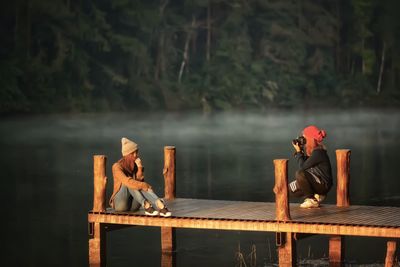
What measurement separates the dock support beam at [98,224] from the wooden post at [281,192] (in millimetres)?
2192

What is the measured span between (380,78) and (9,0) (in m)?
27.4

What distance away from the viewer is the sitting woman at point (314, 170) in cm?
1449

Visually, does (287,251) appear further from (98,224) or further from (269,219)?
(98,224)

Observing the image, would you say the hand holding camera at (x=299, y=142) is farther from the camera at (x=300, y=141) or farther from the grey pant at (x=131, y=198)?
the grey pant at (x=131, y=198)

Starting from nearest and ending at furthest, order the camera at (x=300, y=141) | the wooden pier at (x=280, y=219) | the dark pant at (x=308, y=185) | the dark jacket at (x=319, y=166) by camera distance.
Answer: the wooden pier at (x=280, y=219) < the dark jacket at (x=319, y=166) < the dark pant at (x=308, y=185) < the camera at (x=300, y=141)

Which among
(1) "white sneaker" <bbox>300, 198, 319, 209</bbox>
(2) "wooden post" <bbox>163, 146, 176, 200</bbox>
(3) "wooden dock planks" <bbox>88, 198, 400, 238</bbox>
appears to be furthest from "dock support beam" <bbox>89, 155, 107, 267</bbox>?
(1) "white sneaker" <bbox>300, 198, 319, 209</bbox>

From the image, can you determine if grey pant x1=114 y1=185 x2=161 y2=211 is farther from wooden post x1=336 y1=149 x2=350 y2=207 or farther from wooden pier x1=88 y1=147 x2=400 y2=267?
wooden post x1=336 y1=149 x2=350 y2=207

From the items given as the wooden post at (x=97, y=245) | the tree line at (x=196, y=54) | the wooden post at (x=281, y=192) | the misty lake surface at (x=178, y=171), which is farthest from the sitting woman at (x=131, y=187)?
the tree line at (x=196, y=54)

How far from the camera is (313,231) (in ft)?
43.7

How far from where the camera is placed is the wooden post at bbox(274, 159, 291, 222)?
44.7 feet

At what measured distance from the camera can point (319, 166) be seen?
14539 mm

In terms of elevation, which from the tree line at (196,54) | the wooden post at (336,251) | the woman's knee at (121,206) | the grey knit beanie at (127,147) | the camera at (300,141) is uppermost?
the tree line at (196,54)

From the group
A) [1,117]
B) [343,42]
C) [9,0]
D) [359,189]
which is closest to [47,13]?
[9,0]

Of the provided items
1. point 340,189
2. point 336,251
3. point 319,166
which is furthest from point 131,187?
point 336,251
